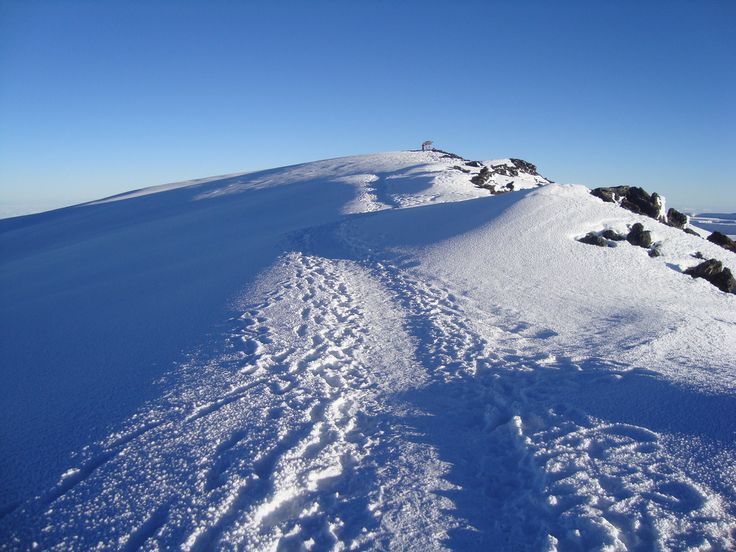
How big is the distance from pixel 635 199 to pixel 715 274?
683 cm

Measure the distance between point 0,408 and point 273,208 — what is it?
14.2 meters

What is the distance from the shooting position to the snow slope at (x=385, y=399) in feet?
11.8

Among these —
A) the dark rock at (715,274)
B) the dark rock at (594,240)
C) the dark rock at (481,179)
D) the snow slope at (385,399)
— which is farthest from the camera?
the dark rock at (481,179)

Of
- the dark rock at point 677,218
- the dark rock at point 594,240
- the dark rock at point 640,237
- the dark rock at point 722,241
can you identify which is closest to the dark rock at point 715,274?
the dark rock at point 640,237

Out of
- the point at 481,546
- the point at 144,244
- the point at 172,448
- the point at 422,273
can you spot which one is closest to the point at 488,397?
the point at 481,546

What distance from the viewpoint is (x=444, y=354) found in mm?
6520

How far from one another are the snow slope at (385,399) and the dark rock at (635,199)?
3.70 meters

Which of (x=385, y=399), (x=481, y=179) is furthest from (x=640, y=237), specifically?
(x=481, y=179)

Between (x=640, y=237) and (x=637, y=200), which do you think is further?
(x=637, y=200)

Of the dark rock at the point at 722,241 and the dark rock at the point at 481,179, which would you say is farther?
the dark rock at the point at 481,179

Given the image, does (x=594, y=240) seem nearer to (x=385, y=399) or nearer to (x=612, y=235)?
(x=612, y=235)

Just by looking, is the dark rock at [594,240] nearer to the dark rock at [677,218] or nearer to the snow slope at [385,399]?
the snow slope at [385,399]

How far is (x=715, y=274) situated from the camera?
9.56m

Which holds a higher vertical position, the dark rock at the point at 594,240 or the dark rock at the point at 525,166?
the dark rock at the point at 525,166
